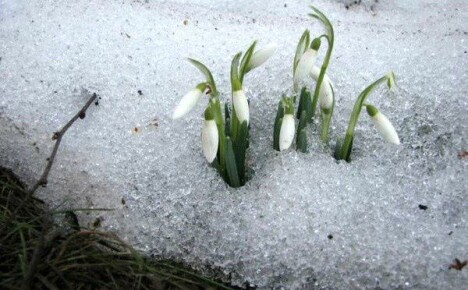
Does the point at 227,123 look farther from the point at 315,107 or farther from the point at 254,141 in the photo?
the point at 315,107

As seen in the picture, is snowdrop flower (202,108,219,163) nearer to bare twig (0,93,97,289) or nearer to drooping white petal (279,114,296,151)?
drooping white petal (279,114,296,151)

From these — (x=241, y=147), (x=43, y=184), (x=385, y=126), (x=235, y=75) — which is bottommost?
(x=43, y=184)

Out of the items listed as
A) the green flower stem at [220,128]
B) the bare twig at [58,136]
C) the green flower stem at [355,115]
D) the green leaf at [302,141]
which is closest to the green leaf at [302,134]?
the green leaf at [302,141]

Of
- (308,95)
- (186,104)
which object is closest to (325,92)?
(308,95)

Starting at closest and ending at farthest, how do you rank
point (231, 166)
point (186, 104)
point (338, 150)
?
point (186, 104) → point (231, 166) → point (338, 150)

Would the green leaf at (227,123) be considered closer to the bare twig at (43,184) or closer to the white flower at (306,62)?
the white flower at (306,62)

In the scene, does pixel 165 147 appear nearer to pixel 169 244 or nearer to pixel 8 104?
pixel 169 244

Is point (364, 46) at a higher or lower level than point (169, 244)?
higher

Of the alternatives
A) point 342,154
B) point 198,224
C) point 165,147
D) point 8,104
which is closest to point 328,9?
point 342,154
